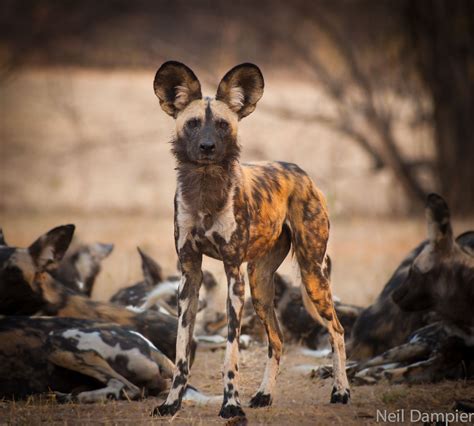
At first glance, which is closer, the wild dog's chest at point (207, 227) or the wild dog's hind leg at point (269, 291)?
the wild dog's chest at point (207, 227)

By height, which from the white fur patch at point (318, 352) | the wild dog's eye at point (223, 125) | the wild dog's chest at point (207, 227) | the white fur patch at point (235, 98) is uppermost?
the white fur patch at point (235, 98)

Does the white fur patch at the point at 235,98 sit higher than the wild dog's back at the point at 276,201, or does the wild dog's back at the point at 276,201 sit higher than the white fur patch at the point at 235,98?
the white fur patch at the point at 235,98

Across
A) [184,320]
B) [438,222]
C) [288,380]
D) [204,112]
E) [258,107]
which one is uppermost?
[258,107]

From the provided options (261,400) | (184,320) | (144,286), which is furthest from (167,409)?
(144,286)

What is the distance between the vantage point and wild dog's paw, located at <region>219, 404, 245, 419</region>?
12.9 feet

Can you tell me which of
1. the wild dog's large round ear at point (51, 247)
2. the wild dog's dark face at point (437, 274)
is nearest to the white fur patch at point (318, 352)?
the wild dog's dark face at point (437, 274)

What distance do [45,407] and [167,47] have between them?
782 centimetres

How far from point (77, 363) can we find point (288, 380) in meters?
1.10

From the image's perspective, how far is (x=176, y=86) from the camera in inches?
159

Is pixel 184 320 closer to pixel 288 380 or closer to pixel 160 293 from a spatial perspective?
pixel 288 380

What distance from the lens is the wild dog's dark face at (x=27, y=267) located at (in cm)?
490

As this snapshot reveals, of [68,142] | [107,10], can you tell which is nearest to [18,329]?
[107,10]

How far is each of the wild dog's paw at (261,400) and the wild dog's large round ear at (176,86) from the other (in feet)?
3.97

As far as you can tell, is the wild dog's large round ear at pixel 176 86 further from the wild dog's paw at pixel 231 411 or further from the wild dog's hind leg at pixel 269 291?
the wild dog's paw at pixel 231 411
